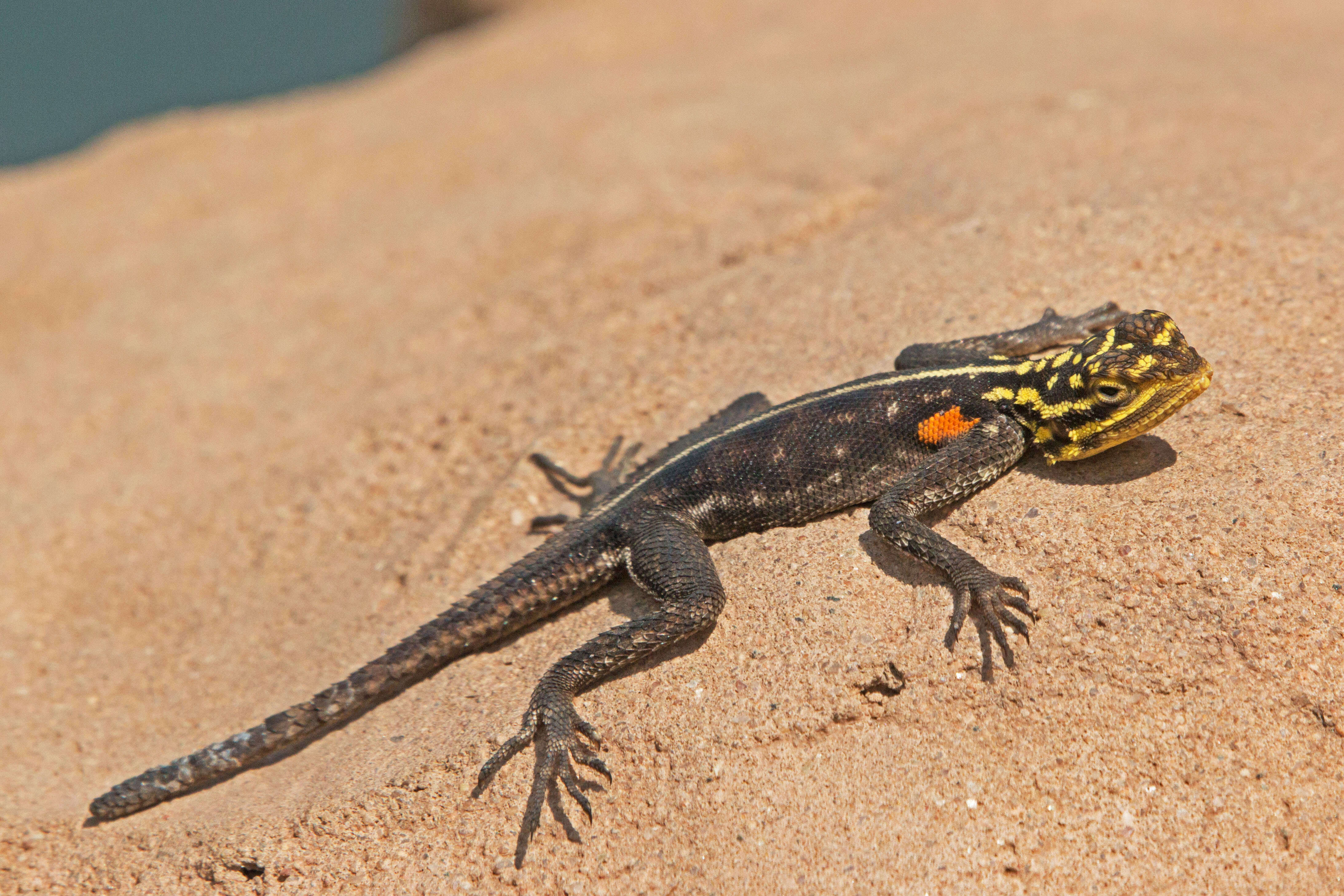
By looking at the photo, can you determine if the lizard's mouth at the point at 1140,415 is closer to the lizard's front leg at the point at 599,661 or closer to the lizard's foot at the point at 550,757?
the lizard's front leg at the point at 599,661

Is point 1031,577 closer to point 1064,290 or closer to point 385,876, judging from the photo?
point 1064,290

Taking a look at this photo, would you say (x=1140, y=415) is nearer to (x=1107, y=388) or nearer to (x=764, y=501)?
(x=1107, y=388)

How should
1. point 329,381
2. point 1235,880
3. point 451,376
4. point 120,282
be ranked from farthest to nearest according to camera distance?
Answer: 1. point 120,282
2. point 329,381
3. point 451,376
4. point 1235,880

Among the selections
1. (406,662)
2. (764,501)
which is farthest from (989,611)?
(406,662)

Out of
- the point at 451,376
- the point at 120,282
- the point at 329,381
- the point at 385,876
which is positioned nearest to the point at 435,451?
the point at 451,376

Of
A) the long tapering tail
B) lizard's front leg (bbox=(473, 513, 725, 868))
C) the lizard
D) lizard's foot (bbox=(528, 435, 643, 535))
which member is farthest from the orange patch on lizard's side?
lizard's foot (bbox=(528, 435, 643, 535))

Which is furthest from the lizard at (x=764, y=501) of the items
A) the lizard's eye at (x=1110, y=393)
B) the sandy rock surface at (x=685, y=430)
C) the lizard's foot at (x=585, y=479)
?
A: the lizard's foot at (x=585, y=479)

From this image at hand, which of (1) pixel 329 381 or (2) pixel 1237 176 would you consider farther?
(1) pixel 329 381
